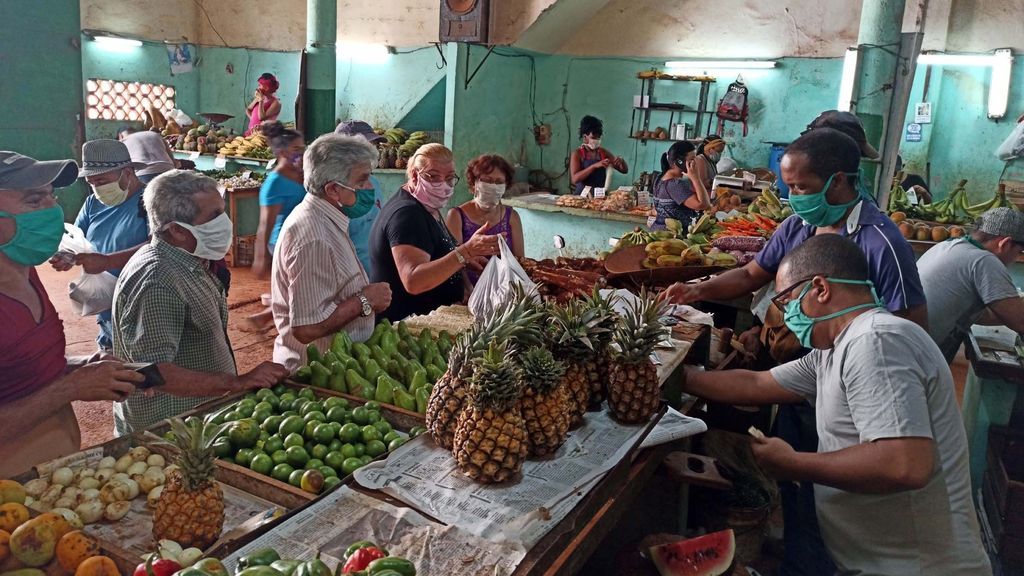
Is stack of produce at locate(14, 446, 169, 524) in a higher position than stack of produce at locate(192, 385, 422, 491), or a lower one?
lower

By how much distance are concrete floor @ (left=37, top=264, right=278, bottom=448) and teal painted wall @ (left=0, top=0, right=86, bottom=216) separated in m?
1.86

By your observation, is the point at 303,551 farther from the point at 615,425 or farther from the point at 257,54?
the point at 257,54

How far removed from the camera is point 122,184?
15.2 ft

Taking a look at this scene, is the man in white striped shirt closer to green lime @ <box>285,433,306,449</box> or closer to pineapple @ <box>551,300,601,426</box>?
green lime @ <box>285,433,306,449</box>

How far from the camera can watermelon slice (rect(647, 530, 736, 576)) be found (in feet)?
8.79

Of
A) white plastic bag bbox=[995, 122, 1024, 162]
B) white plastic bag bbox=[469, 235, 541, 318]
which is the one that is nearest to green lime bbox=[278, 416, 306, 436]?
white plastic bag bbox=[469, 235, 541, 318]

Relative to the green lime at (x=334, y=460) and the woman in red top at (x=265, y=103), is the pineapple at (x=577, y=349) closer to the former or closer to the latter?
the green lime at (x=334, y=460)

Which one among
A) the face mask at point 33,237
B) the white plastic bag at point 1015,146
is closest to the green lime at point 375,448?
the face mask at point 33,237

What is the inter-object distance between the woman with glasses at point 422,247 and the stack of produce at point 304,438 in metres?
1.32

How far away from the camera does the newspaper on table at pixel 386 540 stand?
177 cm

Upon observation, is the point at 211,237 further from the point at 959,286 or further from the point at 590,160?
the point at 590,160

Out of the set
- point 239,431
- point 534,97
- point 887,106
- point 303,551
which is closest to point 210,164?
point 534,97

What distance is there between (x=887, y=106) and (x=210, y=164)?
31.9 ft

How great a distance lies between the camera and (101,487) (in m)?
2.12
